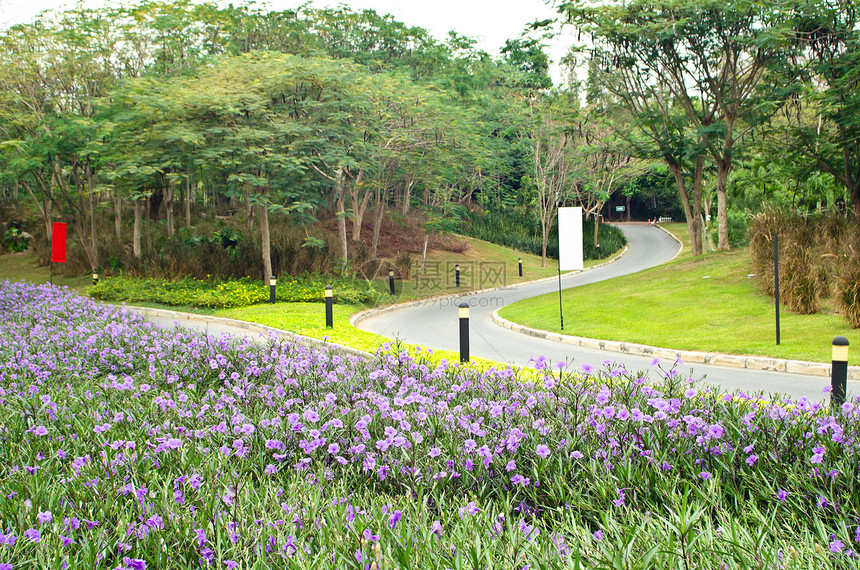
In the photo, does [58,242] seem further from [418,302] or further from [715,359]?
[715,359]

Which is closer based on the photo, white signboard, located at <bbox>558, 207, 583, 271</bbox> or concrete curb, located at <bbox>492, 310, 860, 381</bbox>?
concrete curb, located at <bbox>492, 310, 860, 381</bbox>

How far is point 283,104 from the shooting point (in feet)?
63.9

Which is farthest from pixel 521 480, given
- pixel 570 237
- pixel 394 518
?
pixel 570 237

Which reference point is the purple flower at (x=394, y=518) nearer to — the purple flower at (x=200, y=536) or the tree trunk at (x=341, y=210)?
the purple flower at (x=200, y=536)

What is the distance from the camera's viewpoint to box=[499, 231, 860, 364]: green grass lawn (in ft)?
36.4

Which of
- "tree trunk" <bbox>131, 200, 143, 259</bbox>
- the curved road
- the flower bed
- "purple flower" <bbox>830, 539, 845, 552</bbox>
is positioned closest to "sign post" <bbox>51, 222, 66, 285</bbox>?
"tree trunk" <bbox>131, 200, 143, 259</bbox>

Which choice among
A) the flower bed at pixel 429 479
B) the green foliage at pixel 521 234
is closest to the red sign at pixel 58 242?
the flower bed at pixel 429 479

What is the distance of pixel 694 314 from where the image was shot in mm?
14828

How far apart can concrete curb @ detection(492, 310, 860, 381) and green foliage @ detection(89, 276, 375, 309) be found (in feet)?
30.6

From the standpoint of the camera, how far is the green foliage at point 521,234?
1767 inches

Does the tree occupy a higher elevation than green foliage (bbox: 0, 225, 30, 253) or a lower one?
higher

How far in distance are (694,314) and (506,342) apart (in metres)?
4.87

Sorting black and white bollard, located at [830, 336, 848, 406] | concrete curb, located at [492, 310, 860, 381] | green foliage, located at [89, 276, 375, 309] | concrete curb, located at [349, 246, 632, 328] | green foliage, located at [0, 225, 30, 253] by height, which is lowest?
concrete curb, located at [349, 246, 632, 328]

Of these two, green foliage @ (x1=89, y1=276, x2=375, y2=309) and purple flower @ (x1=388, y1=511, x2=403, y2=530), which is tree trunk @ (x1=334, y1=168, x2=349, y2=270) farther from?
purple flower @ (x1=388, y1=511, x2=403, y2=530)
